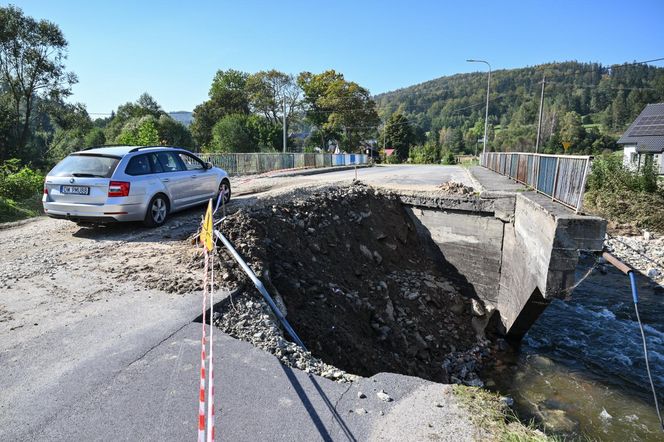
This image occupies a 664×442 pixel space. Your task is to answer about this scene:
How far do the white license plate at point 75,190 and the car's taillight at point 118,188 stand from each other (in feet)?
1.44

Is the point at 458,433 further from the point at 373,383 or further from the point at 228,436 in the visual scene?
the point at 228,436

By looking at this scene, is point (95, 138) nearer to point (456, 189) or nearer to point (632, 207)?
point (456, 189)

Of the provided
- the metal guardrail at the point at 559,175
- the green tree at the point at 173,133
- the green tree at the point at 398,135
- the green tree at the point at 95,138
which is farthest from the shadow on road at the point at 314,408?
the green tree at the point at 398,135

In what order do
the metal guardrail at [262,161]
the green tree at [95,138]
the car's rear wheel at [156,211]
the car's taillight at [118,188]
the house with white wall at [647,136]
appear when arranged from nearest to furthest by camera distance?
the car's taillight at [118,188], the car's rear wheel at [156,211], the metal guardrail at [262,161], the house with white wall at [647,136], the green tree at [95,138]

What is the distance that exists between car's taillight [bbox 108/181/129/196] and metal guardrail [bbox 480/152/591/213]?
7938 mm

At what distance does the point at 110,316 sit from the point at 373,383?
3.03 metres

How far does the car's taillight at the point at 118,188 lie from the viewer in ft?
24.2

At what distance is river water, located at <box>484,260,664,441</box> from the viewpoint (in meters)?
6.79

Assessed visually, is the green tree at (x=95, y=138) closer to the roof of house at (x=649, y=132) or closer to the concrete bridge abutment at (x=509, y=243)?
the concrete bridge abutment at (x=509, y=243)

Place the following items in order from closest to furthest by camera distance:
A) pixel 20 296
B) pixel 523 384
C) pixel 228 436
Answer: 1. pixel 228 436
2. pixel 20 296
3. pixel 523 384

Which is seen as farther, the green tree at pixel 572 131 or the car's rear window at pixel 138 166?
the green tree at pixel 572 131

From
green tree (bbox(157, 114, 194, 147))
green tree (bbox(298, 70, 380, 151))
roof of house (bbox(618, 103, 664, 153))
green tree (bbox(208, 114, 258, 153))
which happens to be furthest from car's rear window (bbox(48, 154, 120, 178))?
green tree (bbox(298, 70, 380, 151))

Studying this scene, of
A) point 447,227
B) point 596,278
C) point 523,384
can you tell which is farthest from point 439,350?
point 596,278

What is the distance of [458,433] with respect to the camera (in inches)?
118
